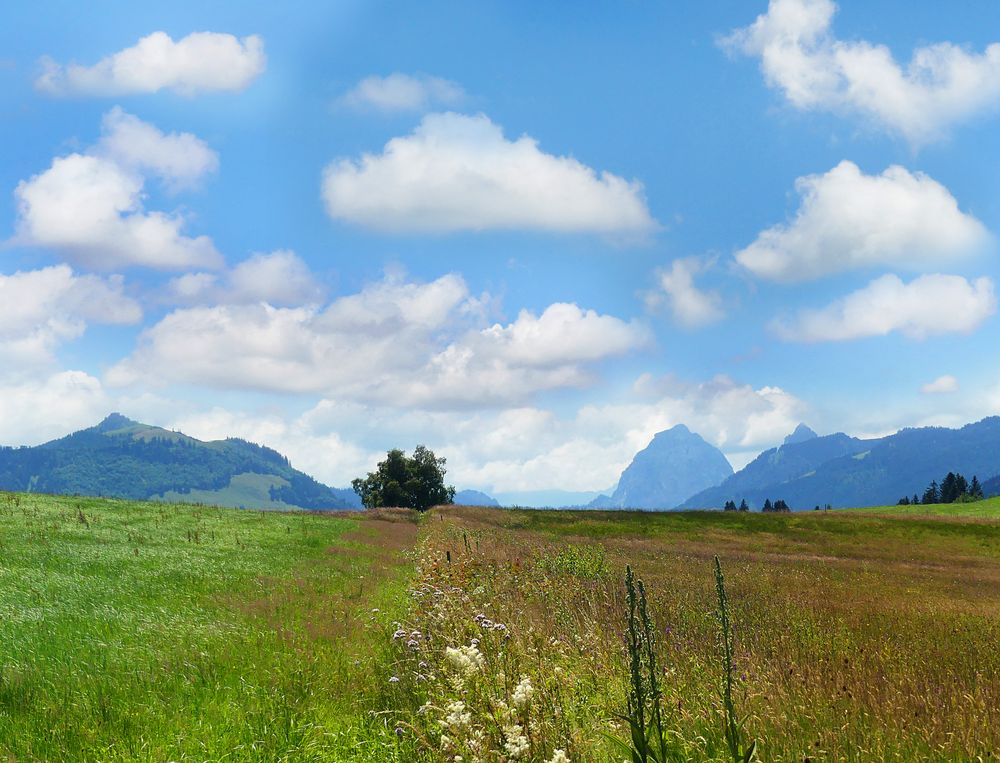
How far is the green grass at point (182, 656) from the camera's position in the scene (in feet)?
24.2

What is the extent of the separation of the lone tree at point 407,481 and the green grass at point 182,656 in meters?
70.2

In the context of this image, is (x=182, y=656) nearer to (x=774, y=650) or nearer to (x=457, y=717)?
(x=457, y=717)

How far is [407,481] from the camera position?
3644 inches

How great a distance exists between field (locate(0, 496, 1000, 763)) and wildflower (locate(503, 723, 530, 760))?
0.08 feet

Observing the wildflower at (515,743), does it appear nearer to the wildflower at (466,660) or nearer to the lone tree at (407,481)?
the wildflower at (466,660)

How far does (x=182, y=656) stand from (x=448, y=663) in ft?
17.2

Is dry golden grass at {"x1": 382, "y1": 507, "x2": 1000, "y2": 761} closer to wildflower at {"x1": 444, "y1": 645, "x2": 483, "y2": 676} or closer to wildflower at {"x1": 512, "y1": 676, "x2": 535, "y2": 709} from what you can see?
wildflower at {"x1": 444, "y1": 645, "x2": 483, "y2": 676}

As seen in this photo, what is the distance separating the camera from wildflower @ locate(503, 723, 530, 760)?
475 centimetres

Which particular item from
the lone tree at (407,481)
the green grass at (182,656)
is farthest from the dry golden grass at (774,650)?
the lone tree at (407,481)

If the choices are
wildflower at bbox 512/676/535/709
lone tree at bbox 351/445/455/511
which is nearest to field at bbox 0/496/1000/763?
wildflower at bbox 512/676/535/709

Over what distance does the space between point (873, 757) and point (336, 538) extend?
1308 inches

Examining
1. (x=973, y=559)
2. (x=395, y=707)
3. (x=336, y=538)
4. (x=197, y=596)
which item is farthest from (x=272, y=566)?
(x=973, y=559)

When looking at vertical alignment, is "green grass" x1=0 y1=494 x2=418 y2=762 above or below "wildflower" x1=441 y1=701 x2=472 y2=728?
below

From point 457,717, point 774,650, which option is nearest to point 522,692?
point 457,717
